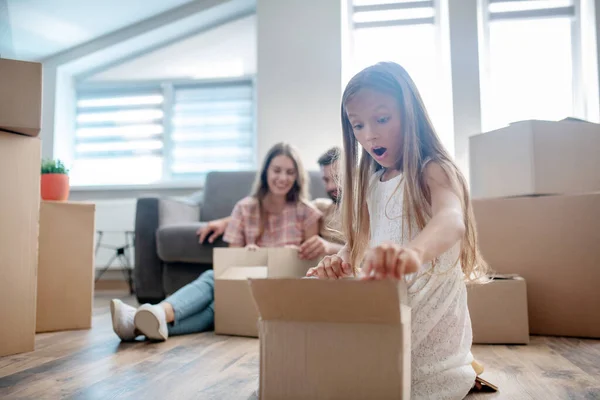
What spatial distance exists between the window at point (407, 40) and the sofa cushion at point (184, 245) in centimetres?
173

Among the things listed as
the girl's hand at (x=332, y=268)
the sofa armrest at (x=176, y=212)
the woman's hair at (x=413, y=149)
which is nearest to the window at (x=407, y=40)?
the sofa armrest at (x=176, y=212)

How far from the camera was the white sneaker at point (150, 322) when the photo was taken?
1651 mm

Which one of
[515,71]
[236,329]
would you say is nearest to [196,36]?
[515,71]

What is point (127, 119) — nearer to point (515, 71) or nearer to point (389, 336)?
point (515, 71)

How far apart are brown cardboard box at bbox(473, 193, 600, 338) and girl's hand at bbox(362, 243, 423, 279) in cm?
133

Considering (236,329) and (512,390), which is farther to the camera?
(236,329)

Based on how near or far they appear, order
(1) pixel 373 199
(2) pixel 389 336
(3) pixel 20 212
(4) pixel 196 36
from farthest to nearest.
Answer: (4) pixel 196 36
(3) pixel 20 212
(1) pixel 373 199
(2) pixel 389 336

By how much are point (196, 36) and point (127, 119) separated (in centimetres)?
81

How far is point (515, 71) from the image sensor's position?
3.44 m

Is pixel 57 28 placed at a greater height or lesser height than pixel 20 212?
greater

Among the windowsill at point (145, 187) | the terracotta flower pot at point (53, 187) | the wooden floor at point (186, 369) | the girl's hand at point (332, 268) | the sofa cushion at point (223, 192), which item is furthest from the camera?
the windowsill at point (145, 187)

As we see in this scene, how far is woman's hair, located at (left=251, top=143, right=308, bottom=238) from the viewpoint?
2156mm

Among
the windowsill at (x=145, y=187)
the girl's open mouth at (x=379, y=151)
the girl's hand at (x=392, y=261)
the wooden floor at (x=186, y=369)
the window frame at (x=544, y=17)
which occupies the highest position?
the window frame at (x=544, y=17)

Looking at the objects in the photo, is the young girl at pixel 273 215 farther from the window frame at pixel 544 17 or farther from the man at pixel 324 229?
the window frame at pixel 544 17
